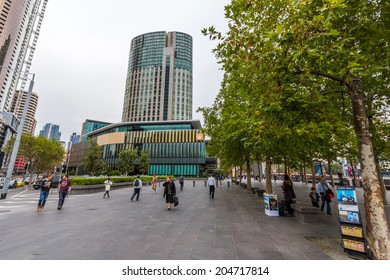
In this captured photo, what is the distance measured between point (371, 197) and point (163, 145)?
62290mm

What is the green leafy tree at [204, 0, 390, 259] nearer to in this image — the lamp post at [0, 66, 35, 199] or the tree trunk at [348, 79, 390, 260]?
the tree trunk at [348, 79, 390, 260]

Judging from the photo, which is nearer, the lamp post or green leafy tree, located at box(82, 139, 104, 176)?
the lamp post

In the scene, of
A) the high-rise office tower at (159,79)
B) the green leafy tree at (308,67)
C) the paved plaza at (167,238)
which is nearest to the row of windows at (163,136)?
the high-rise office tower at (159,79)

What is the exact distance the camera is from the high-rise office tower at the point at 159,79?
92.7 metres

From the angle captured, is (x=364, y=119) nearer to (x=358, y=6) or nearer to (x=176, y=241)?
(x=358, y=6)

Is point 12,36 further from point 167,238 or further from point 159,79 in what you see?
point 167,238

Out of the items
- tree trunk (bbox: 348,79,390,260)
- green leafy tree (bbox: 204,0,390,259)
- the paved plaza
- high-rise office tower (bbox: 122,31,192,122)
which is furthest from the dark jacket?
high-rise office tower (bbox: 122,31,192,122)

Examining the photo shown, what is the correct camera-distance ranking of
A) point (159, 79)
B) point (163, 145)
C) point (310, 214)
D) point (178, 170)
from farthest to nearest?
1. point (159, 79)
2. point (163, 145)
3. point (178, 170)
4. point (310, 214)

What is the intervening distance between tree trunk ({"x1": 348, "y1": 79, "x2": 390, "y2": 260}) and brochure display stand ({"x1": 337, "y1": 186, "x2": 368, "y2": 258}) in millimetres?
180

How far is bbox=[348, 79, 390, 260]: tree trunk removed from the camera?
162 inches

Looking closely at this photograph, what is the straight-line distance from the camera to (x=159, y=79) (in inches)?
3816

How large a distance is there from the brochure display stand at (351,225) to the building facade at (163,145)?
2116 inches

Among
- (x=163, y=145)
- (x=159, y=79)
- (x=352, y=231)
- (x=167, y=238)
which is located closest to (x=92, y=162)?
(x=163, y=145)

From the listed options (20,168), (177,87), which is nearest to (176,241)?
(177,87)
